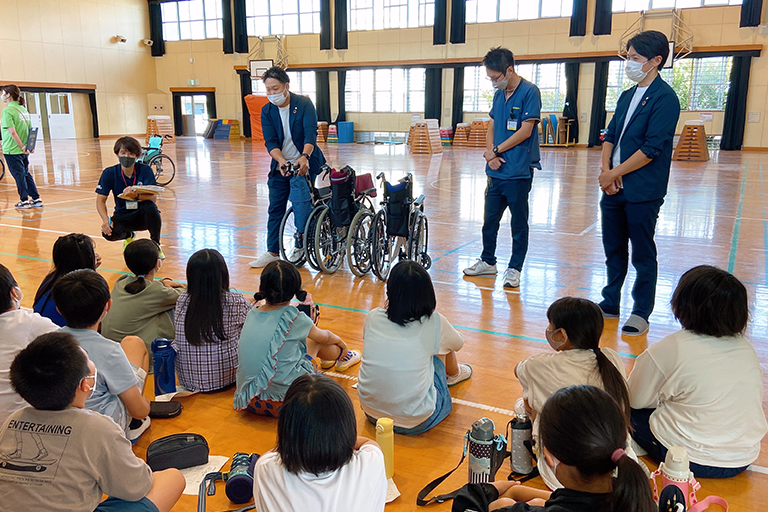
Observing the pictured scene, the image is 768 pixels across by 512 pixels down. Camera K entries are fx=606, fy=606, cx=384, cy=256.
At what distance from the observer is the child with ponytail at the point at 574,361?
199 cm

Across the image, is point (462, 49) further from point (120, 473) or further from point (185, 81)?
point (120, 473)

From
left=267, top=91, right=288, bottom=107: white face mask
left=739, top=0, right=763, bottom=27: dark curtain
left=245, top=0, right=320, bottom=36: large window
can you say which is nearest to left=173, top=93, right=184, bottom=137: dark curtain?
left=245, top=0, right=320, bottom=36: large window

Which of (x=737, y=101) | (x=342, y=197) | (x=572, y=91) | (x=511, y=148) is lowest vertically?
(x=342, y=197)

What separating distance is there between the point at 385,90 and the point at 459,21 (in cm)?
400

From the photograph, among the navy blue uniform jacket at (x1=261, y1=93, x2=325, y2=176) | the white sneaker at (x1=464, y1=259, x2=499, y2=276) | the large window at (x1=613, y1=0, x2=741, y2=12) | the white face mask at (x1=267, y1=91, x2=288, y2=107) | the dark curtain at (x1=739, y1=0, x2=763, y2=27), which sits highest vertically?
the large window at (x1=613, y1=0, x2=741, y2=12)

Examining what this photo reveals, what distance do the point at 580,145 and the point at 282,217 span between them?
18.0 meters

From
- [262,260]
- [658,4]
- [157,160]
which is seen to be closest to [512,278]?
[262,260]

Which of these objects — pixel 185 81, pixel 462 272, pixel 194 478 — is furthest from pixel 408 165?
pixel 185 81

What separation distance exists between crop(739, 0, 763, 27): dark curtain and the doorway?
21.1 meters

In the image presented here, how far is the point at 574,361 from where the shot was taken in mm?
2051

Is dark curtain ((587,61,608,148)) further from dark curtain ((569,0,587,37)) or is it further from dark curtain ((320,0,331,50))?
dark curtain ((320,0,331,50))

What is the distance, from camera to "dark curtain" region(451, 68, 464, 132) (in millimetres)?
22203

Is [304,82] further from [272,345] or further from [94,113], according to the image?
[272,345]

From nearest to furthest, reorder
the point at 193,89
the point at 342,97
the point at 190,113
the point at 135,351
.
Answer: the point at 135,351 → the point at 342,97 → the point at 193,89 → the point at 190,113
